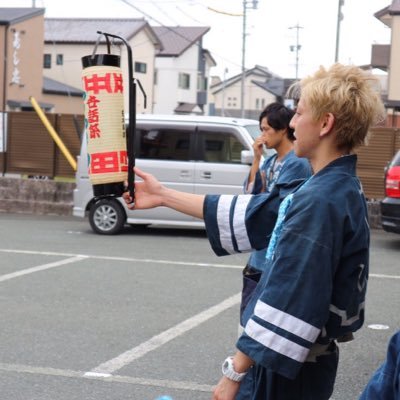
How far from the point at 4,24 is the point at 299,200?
110 feet

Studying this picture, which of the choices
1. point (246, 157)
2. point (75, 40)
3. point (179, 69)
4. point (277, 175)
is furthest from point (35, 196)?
point (179, 69)

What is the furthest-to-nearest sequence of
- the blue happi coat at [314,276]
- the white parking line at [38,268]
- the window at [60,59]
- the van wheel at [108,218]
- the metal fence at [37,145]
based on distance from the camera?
1. the window at [60,59]
2. the metal fence at [37,145]
3. the van wheel at [108,218]
4. the white parking line at [38,268]
5. the blue happi coat at [314,276]

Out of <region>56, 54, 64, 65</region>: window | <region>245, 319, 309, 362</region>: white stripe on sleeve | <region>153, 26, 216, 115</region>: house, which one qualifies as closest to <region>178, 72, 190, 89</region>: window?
<region>153, 26, 216, 115</region>: house

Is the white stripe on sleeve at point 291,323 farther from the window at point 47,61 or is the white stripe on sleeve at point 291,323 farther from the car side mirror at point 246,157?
the window at point 47,61

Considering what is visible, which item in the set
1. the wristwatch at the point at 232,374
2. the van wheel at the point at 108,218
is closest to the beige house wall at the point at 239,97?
the van wheel at the point at 108,218

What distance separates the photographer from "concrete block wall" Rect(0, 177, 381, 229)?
589 inches

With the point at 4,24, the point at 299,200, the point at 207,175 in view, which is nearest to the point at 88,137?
the point at 299,200

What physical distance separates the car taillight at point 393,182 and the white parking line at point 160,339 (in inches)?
170

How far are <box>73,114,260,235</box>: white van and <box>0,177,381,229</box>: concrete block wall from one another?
255 centimetres

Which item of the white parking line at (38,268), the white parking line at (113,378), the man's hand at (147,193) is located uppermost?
the man's hand at (147,193)

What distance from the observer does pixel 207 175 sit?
12078 mm

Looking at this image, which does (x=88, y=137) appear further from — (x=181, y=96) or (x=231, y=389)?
(x=181, y=96)

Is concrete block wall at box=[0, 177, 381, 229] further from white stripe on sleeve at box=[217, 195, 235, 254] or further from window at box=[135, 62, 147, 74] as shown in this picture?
window at box=[135, 62, 147, 74]

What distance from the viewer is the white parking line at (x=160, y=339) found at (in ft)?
17.6
